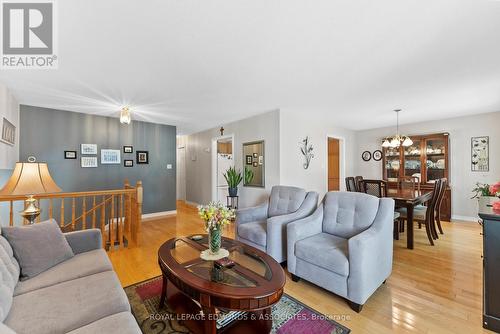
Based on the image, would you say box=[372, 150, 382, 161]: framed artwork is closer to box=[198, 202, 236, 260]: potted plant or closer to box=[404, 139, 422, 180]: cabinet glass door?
box=[404, 139, 422, 180]: cabinet glass door

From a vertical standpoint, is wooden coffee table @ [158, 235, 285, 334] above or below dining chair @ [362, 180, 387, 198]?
below

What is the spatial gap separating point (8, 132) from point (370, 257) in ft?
15.5

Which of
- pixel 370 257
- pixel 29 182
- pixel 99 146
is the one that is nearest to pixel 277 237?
pixel 370 257

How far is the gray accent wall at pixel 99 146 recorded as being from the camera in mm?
3932

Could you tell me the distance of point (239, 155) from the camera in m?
4.94

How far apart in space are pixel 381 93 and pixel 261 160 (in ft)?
7.44

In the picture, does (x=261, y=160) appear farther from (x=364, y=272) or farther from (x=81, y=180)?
(x=81, y=180)

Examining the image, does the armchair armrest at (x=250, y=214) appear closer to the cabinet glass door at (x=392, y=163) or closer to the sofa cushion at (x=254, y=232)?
the sofa cushion at (x=254, y=232)

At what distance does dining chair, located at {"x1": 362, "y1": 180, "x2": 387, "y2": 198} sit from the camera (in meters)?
3.45

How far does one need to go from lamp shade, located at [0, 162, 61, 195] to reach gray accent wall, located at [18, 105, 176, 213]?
249 cm

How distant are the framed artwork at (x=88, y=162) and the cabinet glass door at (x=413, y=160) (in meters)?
7.11

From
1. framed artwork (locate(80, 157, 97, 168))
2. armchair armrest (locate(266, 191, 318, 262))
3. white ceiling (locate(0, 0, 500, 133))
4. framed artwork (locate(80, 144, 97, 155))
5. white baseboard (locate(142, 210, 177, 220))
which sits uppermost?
white ceiling (locate(0, 0, 500, 133))

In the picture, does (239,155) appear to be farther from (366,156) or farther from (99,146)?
(366,156)

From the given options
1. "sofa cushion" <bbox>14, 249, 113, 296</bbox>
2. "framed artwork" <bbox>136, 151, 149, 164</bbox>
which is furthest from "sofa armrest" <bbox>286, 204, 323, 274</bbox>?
"framed artwork" <bbox>136, 151, 149, 164</bbox>
